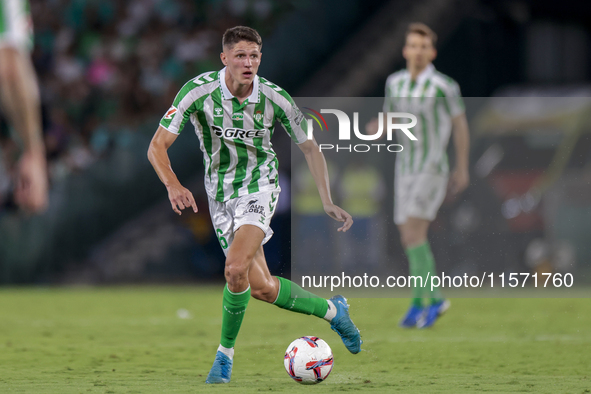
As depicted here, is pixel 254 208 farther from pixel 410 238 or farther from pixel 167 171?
pixel 410 238

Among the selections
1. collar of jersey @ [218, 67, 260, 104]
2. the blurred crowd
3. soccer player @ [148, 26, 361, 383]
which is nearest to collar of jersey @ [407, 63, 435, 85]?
soccer player @ [148, 26, 361, 383]

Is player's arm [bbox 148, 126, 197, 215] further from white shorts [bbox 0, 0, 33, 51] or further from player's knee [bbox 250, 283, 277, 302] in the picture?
white shorts [bbox 0, 0, 33, 51]

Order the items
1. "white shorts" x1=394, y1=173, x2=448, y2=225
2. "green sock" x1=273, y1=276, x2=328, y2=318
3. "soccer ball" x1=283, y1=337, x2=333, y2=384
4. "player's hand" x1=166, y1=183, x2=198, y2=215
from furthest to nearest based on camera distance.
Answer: "white shorts" x1=394, y1=173, x2=448, y2=225, "green sock" x1=273, y1=276, x2=328, y2=318, "soccer ball" x1=283, y1=337, x2=333, y2=384, "player's hand" x1=166, y1=183, x2=198, y2=215

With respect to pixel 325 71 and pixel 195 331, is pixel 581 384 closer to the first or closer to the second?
pixel 195 331

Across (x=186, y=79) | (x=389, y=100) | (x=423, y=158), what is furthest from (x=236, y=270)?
(x=186, y=79)

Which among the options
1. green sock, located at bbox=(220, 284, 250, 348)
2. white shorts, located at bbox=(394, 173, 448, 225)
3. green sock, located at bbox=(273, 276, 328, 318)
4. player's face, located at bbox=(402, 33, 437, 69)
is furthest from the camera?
player's face, located at bbox=(402, 33, 437, 69)

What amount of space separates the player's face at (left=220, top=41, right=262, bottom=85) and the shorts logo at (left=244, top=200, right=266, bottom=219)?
2.21ft

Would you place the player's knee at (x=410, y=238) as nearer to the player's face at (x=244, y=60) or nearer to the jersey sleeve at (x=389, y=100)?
the jersey sleeve at (x=389, y=100)

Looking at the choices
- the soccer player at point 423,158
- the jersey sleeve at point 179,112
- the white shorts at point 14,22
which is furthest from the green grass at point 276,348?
the white shorts at point 14,22

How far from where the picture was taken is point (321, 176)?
5.55 m

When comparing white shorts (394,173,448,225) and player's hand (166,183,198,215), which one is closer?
player's hand (166,183,198,215)

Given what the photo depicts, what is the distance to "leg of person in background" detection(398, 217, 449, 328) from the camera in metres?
7.47

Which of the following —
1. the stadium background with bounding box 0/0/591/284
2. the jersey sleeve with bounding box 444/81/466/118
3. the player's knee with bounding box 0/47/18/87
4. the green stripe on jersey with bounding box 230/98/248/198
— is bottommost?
the player's knee with bounding box 0/47/18/87

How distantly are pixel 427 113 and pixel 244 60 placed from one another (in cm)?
279
